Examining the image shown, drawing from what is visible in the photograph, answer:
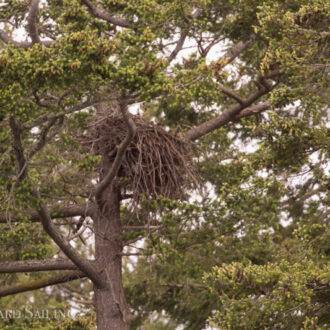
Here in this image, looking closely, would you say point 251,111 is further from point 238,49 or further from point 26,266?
point 26,266

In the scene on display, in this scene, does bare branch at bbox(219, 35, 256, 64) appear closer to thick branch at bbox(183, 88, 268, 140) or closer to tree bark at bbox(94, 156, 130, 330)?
thick branch at bbox(183, 88, 268, 140)

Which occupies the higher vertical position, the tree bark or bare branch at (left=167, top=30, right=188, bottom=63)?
bare branch at (left=167, top=30, right=188, bottom=63)

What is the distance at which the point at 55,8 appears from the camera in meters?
9.43

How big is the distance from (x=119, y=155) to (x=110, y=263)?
2.01m

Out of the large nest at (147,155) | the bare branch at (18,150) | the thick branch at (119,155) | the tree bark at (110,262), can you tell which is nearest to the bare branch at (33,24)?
the bare branch at (18,150)

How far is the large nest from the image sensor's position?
9.25m

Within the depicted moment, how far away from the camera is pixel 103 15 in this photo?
9.49 m

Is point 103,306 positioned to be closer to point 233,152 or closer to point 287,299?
point 287,299

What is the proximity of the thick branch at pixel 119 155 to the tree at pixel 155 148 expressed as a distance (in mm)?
24

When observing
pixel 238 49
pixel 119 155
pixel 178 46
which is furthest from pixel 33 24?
pixel 238 49

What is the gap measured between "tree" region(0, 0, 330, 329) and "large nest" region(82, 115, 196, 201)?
2 cm

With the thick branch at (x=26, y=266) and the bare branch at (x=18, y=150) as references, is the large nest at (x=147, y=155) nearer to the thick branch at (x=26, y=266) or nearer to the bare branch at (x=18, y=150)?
the thick branch at (x=26, y=266)

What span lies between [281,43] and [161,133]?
2.34m

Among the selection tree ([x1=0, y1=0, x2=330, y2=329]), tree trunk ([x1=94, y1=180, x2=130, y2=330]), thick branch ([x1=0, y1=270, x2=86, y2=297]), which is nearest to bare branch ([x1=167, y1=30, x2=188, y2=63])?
tree ([x1=0, y1=0, x2=330, y2=329])
